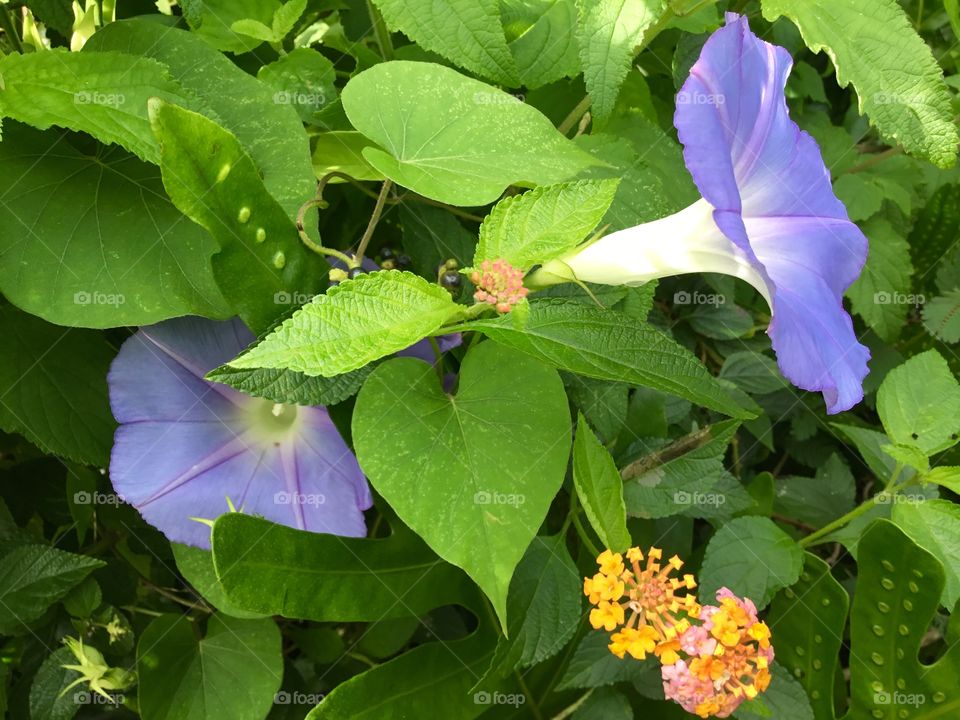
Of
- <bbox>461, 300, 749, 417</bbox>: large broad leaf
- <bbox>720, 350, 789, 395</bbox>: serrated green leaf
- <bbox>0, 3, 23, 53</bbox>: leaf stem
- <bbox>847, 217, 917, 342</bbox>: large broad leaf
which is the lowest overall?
<bbox>720, 350, 789, 395</bbox>: serrated green leaf

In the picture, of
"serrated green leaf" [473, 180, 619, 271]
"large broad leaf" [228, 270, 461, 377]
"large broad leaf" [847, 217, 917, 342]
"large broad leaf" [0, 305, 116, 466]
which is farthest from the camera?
"large broad leaf" [847, 217, 917, 342]

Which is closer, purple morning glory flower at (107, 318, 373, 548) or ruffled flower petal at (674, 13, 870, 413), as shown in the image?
ruffled flower petal at (674, 13, 870, 413)

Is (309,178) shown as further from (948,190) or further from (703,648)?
(948,190)

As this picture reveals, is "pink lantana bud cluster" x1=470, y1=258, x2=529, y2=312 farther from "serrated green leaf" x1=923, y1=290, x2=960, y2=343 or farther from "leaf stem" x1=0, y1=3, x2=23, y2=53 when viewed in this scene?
"serrated green leaf" x1=923, y1=290, x2=960, y2=343

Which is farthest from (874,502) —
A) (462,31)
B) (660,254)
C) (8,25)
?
(8,25)

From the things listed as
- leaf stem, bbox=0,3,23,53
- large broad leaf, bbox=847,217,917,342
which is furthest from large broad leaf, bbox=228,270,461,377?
large broad leaf, bbox=847,217,917,342

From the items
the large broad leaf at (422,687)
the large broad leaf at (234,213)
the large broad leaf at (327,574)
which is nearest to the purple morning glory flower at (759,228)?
the large broad leaf at (234,213)
